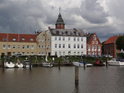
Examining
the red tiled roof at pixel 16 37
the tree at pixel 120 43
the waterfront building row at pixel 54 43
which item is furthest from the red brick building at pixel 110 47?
the red tiled roof at pixel 16 37

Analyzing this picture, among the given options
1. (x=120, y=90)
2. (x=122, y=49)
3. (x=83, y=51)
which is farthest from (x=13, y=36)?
(x=120, y=90)

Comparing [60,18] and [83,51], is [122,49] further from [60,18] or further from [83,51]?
[60,18]

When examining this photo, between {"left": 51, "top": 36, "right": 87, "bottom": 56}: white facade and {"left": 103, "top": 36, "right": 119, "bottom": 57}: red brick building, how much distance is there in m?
20.6

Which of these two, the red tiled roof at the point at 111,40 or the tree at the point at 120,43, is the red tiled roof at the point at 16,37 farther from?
the red tiled roof at the point at 111,40

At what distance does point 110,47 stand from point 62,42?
1279 inches

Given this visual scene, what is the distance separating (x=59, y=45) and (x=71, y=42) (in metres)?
5.70

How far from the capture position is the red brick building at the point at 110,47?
417ft

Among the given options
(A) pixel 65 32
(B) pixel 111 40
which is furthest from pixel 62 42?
(B) pixel 111 40

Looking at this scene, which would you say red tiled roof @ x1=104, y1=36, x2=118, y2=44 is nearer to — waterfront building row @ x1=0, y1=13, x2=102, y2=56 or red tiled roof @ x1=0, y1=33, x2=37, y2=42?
waterfront building row @ x1=0, y1=13, x2=102, y2=56

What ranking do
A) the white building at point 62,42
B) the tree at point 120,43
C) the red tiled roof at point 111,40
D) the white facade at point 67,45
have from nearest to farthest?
the white building at point 62,42
the white facade at point 67,45
the tree at point 120,43
the red tiled roof at point 111,40

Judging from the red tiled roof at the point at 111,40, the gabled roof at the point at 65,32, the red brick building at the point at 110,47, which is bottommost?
the red brick building at the point at 110,47

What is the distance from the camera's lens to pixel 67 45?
110 metres

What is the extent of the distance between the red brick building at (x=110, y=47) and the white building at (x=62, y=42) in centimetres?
2046

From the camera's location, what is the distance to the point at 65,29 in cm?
11212
